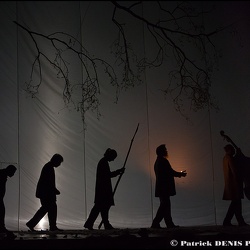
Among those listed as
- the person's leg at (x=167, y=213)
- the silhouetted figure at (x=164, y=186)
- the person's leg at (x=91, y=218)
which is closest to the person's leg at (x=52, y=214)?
the person's leg at (x=91, y=218)

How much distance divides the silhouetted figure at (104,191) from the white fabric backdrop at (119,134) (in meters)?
0.70

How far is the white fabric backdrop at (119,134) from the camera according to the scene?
8898 millimetres

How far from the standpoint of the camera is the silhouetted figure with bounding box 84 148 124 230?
842cm

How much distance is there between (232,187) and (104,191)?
6.21 ft

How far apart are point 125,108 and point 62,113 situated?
3.43ft

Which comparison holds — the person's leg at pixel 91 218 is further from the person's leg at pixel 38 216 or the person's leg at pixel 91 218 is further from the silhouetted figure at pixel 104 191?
the person's leg at pixel 38 216

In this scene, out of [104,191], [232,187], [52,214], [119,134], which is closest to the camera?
[232,187]

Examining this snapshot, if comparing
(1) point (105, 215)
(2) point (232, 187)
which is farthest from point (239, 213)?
(1) point (105, 215)

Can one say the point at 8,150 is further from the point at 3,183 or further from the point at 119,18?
the point at 119,18

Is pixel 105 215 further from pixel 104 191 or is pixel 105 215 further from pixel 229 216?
pixel 229 216

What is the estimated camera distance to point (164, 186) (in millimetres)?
8203

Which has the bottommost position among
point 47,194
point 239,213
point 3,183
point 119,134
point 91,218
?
point 91,218

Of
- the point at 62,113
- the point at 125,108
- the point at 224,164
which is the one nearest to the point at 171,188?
the point at 224,164

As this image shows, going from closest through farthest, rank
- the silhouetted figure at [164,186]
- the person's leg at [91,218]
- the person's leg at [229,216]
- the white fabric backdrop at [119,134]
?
the silhouetted figure at [164,186], the person's leg at [229,216], the person's leg at [91,218], the white fabric backdrop at [119,134]
